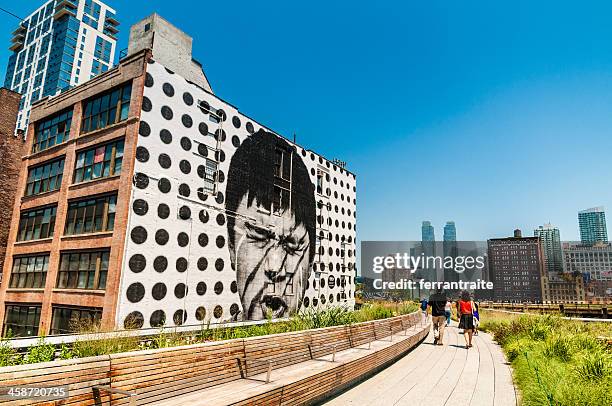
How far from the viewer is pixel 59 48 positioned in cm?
10112

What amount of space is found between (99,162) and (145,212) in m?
4.04

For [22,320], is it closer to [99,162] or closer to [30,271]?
[30,271]

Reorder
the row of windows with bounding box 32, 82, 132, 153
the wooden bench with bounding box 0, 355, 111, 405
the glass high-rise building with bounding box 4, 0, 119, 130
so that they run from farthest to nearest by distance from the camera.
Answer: the glass high-rise building with bounding box 4, 0, 119, 130
the row of windows with bounding box 32, 82, 132, 153
the wooden bench with bounding box 0, 355, 111, 405

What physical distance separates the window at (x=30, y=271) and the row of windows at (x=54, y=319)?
1130 millimetres

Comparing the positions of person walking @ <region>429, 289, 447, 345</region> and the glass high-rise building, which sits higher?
the glass high-rise building

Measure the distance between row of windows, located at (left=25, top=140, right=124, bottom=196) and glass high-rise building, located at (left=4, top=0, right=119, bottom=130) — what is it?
93809mm

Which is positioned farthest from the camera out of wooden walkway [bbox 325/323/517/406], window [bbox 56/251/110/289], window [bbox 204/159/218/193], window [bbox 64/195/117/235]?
window [bbox 204/159/218/193]

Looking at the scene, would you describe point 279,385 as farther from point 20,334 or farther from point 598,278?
point 598,278

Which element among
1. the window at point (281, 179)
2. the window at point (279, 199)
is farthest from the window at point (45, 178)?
the window at point (281, 179)

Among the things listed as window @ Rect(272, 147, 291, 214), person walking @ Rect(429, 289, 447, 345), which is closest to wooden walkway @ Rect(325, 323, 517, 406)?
person walking @ Rect(429, 289, 447, 345)

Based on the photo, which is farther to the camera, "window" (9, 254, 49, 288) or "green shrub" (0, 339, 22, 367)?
"window" (9, 254, 49, 288)

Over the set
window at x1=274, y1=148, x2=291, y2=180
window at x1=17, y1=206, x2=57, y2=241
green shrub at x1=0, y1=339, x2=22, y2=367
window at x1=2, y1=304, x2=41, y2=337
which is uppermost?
window at x1=274, y1=148, x2=291, y2=180

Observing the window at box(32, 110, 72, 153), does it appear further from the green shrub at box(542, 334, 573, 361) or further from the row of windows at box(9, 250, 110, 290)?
the green shrub at box(542, 334, 573, 361)

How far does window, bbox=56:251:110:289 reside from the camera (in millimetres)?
16031
